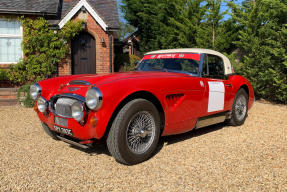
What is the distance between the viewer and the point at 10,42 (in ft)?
31.5

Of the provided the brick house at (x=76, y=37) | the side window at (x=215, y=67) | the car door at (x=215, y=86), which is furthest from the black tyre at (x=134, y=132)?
the brick house at (x=76, y=37)

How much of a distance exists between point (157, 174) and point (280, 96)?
6.35 meters

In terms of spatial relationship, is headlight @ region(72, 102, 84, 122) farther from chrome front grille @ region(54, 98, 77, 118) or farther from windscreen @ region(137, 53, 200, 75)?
windscreen @ region(137, 53, 200, 75)

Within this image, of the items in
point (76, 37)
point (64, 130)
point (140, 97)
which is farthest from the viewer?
point (76, 37)

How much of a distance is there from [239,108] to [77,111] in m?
3.46

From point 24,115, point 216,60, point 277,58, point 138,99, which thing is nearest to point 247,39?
point 277,58

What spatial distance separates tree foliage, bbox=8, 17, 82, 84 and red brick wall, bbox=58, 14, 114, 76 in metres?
0.33

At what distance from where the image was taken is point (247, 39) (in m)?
8.19

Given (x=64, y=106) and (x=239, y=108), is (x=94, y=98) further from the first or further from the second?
(x=239, y=108)

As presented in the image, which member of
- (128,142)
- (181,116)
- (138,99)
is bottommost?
(128,142)

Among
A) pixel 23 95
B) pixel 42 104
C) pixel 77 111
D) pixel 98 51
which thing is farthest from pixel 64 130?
pixel 98 51

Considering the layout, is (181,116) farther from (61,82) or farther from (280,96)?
(280,96)

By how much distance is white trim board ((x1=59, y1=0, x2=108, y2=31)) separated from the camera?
9773 millimetres

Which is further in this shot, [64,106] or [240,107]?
[240,107]
